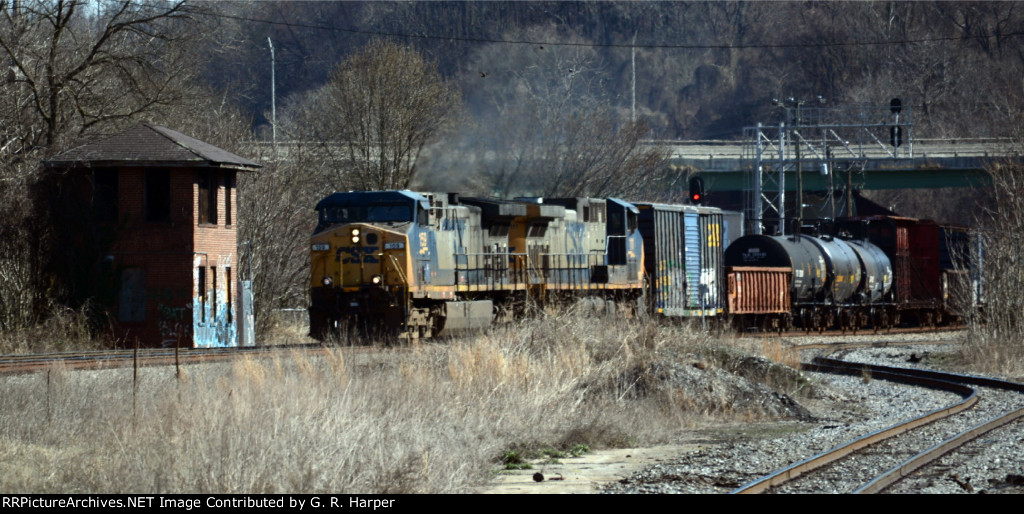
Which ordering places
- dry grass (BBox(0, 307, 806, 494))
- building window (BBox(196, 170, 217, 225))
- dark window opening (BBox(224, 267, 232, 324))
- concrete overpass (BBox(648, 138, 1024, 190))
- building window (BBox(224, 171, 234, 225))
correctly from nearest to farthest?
dry grass (BBox(0, 307, 806, 494)) → building window (BBox(196, 170, 217, 225)) → dark window opening (BBox(224, 267, 232, 324)) → building window (BBox(224, 171, 234, 225)) → concrete overpass (BBox(648, 138, 1024, 190))

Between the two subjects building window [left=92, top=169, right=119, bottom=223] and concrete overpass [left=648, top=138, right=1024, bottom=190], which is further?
concrete overpass [left=648, top=138, right=1024, bottom=190]

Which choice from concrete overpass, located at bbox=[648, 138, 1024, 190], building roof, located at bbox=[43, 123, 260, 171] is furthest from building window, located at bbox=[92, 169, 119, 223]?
concrete overpass, located at bbox=[648, 138, 1024, 190]

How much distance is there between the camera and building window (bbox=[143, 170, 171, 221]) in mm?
26812

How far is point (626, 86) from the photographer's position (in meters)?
105

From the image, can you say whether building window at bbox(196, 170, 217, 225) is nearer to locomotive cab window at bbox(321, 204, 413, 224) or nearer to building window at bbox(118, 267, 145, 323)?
A: building window at bbox(118, 267, 145, 323)

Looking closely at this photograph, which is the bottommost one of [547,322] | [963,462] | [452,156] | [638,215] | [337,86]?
[963,462]

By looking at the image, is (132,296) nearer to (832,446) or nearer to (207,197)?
(207,197)

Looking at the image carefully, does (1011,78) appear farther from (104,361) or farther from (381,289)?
(104,361)

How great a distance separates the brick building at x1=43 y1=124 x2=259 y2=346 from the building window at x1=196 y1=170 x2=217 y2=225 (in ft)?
0.09

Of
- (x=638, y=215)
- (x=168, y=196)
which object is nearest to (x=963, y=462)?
(x=638, y=215)

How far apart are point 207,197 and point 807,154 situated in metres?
43.6

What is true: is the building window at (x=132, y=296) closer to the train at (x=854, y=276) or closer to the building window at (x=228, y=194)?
the building window at (x=228, y=194)

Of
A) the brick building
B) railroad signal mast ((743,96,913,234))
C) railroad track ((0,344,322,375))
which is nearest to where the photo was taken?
railroad track ((0,344,322,375))
